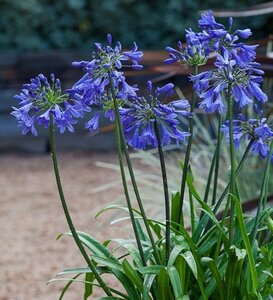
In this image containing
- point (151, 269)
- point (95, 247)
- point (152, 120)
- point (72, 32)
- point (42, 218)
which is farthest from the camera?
point (72, 32)

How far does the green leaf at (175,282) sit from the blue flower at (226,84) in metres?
0.40

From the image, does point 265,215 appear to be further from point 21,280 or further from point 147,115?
Result: point 21,280

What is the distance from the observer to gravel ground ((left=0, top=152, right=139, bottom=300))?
4.17 m

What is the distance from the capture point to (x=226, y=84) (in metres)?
2.07

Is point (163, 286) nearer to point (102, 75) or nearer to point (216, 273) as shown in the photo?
point (216, 273)

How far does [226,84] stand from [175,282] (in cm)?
50

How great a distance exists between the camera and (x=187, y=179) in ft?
7.38

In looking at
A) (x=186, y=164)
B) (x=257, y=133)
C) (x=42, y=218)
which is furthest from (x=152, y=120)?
(x=42, y=218)

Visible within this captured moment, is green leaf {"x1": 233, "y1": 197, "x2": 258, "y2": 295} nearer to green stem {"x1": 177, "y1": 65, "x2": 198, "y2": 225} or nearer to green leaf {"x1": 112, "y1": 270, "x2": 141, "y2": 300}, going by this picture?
green stem {"x1": 177, "y1": 65, "x2": 198, "y2": 225}

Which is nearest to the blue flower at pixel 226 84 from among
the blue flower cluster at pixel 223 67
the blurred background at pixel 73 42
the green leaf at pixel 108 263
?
the blue flower cluster at pixel 223 67

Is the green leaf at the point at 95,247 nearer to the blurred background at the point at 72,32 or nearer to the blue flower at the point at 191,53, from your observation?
the blue flower at the point at 191,53

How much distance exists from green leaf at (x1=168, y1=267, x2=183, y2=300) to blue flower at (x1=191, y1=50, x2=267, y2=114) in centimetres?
40

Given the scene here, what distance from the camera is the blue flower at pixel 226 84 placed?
2023 mm

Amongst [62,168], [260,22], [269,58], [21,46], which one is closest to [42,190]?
[62,168]
